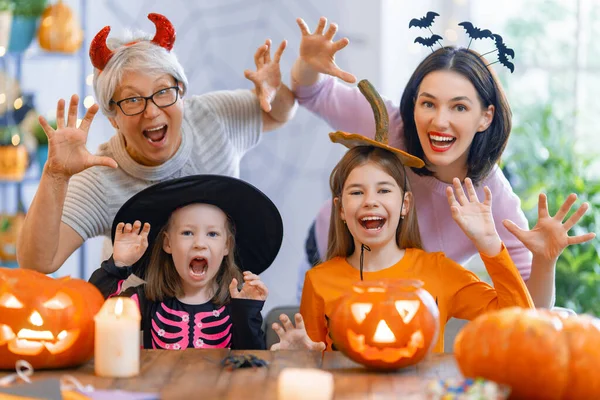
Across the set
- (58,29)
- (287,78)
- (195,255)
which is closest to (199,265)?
(195,255)

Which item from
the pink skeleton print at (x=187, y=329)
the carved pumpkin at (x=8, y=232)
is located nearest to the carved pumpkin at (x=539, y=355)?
the pink skeleton print at (x=187, y=329)

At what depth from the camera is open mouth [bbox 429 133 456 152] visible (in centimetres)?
226

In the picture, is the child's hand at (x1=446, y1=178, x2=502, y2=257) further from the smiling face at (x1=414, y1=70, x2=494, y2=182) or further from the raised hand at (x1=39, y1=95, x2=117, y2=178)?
the raised hand at (x1=39, y1=95, x2=117, y2=178)

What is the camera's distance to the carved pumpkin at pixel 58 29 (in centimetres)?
369

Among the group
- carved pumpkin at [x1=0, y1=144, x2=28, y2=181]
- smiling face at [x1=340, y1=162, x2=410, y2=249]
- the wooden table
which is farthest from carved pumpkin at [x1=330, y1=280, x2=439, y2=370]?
carved pumpkin at [x1=0, y1=144, x2=28, y2=181]

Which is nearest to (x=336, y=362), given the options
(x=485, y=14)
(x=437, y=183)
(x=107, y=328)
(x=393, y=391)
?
(x=393, y=391)

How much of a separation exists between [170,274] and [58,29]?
1977 millimetres

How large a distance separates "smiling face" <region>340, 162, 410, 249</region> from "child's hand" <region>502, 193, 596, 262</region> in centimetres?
31

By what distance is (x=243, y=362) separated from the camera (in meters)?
1.58

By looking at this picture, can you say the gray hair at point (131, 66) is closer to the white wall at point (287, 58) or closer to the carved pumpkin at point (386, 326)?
the carved pumpkin at point (386, 326)

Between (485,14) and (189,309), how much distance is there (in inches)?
120

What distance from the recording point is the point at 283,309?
278cm

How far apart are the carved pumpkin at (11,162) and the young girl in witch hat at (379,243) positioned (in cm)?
207

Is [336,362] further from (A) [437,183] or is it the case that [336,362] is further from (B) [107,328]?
(A) [437,183]
